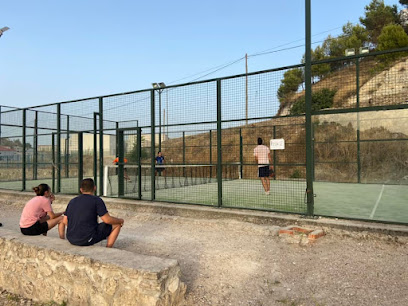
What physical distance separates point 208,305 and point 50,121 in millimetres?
11292

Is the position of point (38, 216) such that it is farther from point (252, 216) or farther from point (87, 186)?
point (252, 216)

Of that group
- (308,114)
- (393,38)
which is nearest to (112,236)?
(308,114)

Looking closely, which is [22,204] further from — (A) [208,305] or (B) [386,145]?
(B) [386,145]

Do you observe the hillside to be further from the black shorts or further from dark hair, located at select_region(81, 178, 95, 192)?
dark hair, located at select_region(81, 178, 95, 192)

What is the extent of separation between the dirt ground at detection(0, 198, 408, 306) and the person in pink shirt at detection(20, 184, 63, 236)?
852 mm

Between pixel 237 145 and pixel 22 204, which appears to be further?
pixel 237 145

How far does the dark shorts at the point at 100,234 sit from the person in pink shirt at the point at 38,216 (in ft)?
3.95

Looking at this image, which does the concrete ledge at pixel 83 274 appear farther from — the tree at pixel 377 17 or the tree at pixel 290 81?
the tree at pixel 377 17

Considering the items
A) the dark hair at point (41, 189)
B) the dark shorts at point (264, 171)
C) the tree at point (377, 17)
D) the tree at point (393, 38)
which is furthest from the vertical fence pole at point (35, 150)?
the tree at point (377, 17)

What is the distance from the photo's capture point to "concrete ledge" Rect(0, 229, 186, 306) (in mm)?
2809

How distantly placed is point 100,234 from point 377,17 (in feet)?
132

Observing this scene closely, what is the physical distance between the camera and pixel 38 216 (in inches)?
179

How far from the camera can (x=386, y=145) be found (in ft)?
53.0

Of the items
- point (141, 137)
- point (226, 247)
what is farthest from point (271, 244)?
point (141, 137)
